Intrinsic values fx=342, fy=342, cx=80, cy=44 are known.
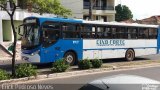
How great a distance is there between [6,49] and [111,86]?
25.6 meters

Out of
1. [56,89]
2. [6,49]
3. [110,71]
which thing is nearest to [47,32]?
[110,71]

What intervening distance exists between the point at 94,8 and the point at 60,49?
38.1 m

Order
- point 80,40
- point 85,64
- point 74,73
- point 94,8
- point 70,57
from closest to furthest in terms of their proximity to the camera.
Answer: point 74,73, point 85,64, point 70,57, point 80,40, point 94,8

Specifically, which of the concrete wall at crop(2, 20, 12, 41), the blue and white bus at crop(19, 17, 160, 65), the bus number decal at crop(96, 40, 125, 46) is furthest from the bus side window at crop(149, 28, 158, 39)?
the concrete wall at crop(2, 20, 12, 41)

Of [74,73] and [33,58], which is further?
[33,58]

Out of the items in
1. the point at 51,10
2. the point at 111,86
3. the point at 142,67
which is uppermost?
the point at 51,10

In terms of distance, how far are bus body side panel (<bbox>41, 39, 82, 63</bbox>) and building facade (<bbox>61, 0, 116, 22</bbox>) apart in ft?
113

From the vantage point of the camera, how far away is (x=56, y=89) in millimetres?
11828

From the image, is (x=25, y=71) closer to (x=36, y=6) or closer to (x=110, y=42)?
(x=36, y=6)

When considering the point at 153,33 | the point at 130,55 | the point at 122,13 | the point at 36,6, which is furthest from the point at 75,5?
the point at 36,6

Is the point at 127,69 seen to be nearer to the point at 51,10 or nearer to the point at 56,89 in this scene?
the point at 51,10

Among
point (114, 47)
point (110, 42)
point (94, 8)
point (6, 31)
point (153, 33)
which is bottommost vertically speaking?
point (114, 47)

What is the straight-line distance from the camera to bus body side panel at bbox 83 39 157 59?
68.2 feet

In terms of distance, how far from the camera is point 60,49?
750 inches
